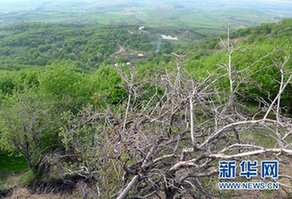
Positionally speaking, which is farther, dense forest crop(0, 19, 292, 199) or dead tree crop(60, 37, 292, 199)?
dense forest crop(0, 19, 292, 199)

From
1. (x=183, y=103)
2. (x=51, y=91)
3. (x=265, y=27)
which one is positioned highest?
(x=183, y=103)

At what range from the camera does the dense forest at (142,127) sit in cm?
550

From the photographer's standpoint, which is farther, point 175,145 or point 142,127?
point 142,127

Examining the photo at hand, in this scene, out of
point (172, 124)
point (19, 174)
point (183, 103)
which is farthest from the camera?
point (19, 174)

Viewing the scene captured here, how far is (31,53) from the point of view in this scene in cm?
4853

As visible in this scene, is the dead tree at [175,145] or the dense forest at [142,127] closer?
the dead tree at [175,145]

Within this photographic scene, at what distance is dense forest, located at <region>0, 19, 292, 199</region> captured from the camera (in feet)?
18.1

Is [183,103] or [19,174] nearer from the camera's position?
[183,103]

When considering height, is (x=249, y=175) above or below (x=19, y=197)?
above

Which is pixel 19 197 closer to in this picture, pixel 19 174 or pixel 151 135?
pixel 19 174

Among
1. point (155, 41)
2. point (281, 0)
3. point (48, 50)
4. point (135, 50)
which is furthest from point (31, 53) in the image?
point (281, 0)

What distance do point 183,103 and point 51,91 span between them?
29.6ft

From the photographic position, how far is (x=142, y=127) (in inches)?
266

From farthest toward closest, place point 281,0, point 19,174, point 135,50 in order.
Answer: point 281,0
point 135,50
point 19,174
